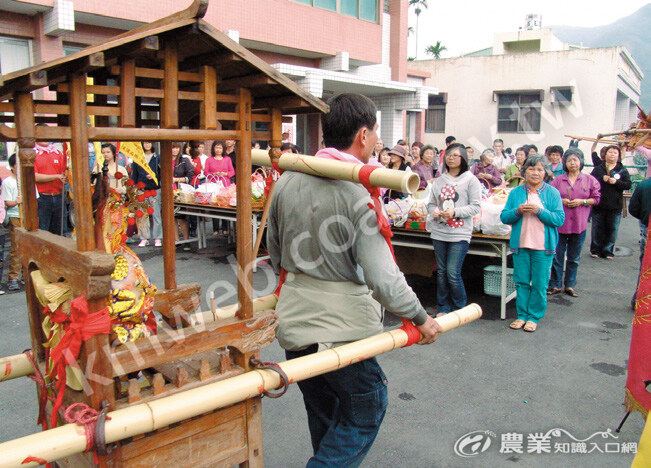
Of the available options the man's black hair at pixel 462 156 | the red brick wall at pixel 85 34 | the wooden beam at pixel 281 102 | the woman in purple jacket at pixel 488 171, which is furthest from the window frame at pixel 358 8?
the wooden beam at pixel 281 102

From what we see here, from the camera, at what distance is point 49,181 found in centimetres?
665

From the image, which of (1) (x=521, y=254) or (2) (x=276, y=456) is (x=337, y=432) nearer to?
(2) (x=276, y=456)

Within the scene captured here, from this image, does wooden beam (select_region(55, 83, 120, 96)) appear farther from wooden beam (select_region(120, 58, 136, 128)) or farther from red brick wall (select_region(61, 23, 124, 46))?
red brick wall (select_region(61, 23, 124, 46))

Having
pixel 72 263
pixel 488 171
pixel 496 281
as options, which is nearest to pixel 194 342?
pixel 72 263

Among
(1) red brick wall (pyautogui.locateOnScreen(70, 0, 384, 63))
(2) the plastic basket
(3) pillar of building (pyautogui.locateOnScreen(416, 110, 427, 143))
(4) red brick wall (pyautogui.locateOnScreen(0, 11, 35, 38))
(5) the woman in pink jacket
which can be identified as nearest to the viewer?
(2) the plastic basket

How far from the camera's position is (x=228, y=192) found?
26.7ft

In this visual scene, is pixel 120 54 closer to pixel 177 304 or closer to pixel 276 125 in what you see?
pixel 276 125

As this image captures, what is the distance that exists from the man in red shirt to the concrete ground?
4.36 feet

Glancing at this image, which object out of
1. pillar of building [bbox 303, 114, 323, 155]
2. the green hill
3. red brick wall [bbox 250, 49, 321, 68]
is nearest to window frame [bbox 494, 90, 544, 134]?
pillar of building [bbox 303, 114, 323, 155]

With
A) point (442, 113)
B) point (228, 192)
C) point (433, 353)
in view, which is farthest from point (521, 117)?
point (433, 353)

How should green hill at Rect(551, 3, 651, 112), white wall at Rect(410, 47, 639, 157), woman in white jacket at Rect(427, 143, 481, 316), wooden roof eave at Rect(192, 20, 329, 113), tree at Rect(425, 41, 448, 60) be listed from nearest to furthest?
wooden roof eave at Rect(192, 20, 329, 113)
woman in white jacket at Rect(427, 143, 481, 316)
white wall at Rect(410, 47, 639, 157)
tree at Rect(425, 41, 448, 60)
green hill at Rect(551, 3, 651, 112)

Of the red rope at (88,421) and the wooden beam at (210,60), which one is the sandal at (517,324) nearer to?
the wooden beam at (210,60)

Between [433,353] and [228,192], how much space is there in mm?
4572

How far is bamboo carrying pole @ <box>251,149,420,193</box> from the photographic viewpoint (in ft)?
5.95
